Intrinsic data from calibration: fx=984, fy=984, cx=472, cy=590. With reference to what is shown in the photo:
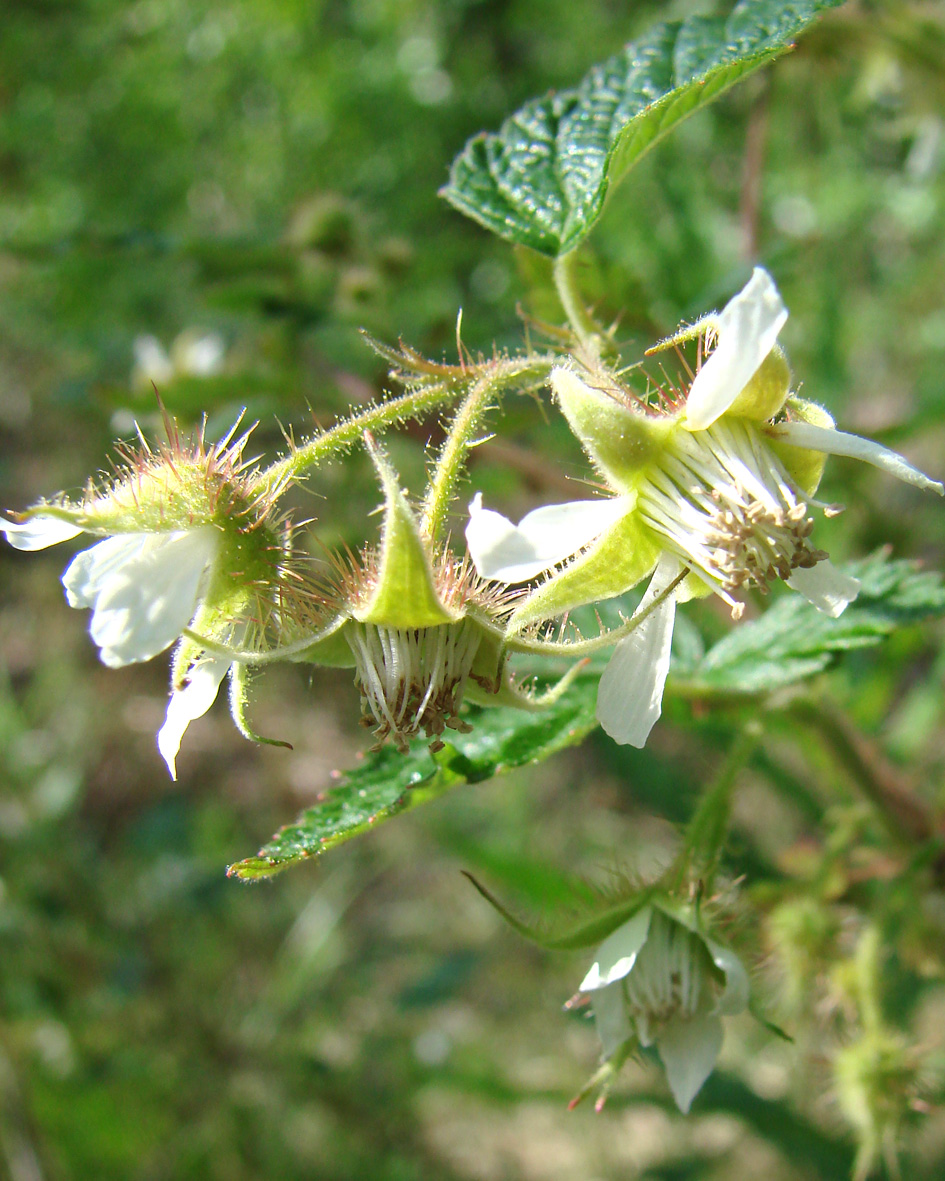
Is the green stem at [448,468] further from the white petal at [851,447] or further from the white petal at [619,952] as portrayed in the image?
the white petal at [619,952]

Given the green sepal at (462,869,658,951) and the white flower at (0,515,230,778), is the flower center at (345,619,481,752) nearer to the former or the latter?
the white flower at (0,515,230,778)

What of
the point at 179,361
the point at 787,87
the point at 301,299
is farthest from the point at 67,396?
the point at 787,87

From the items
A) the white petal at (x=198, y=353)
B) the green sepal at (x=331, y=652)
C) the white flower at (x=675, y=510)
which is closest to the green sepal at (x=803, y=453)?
the white flower at (x=675, y=510)

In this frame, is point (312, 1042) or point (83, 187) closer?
point (312, 1042)

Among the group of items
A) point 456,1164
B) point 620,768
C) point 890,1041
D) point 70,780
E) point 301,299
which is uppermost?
point 301,299

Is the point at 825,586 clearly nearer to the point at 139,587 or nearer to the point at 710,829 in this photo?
the point at 710,829

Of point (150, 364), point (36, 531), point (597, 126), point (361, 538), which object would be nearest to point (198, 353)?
point (150, 364)

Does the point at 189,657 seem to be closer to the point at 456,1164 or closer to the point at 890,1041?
the point at 890,1041
